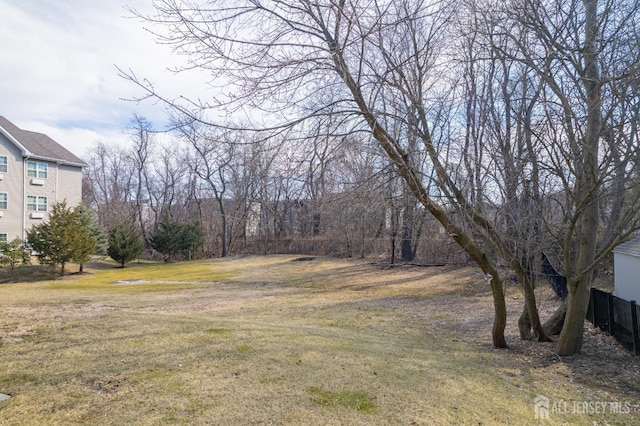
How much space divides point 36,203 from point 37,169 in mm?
2096

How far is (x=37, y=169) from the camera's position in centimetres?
2545

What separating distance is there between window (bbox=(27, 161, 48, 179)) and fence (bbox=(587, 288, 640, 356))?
28757 millimetres

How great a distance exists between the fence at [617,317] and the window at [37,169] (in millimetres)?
28757

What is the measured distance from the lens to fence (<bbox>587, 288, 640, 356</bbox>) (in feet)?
21.7

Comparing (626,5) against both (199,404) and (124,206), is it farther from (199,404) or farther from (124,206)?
(124,206)

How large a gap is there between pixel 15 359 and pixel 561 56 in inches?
302

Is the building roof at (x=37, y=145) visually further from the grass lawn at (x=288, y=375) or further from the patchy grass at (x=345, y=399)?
the patchy grass at (x=345, y=399)

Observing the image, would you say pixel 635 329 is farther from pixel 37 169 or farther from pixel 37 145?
pixel 37 145

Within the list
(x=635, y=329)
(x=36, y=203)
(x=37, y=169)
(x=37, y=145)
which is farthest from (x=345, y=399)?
(x=37, y=145)

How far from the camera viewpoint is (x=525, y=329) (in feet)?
25.2

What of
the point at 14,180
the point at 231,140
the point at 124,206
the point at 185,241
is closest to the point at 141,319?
the point at 231,140

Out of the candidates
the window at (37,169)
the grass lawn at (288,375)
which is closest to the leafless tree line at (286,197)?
the grass lawn at (288,375)

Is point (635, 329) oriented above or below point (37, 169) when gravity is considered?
below

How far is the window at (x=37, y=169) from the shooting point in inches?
Result: 985
